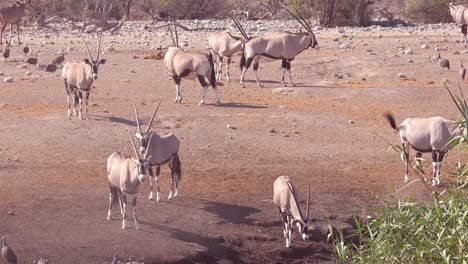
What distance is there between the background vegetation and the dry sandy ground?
8.24 metres

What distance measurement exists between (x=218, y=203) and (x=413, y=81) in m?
9.14

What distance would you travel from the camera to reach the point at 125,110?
19.4m

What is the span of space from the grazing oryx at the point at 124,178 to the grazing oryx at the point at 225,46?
9.14m

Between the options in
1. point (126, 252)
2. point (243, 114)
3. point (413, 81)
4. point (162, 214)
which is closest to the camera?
point (126, 252)

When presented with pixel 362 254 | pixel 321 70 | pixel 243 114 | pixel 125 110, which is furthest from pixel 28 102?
pixel 362 254

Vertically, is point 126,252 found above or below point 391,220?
below

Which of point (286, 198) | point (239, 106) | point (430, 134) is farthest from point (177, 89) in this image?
point (286, 198)

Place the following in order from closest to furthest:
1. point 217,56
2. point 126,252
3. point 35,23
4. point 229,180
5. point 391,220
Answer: point 391,220 → point 126,252 → point 229,180 → point 217,56 → point 35,23

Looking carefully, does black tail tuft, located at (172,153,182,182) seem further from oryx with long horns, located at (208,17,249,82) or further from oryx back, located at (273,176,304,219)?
oryx with long horns, located at (208,17,249,82)

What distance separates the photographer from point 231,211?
14602mm

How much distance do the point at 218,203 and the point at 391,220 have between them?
4.50 metres

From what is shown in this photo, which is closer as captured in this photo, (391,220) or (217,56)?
(391,220)

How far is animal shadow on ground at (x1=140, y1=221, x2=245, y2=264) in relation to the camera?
1324 centimetres

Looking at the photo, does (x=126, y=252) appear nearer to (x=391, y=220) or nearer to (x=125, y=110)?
(x=391, y=220)
